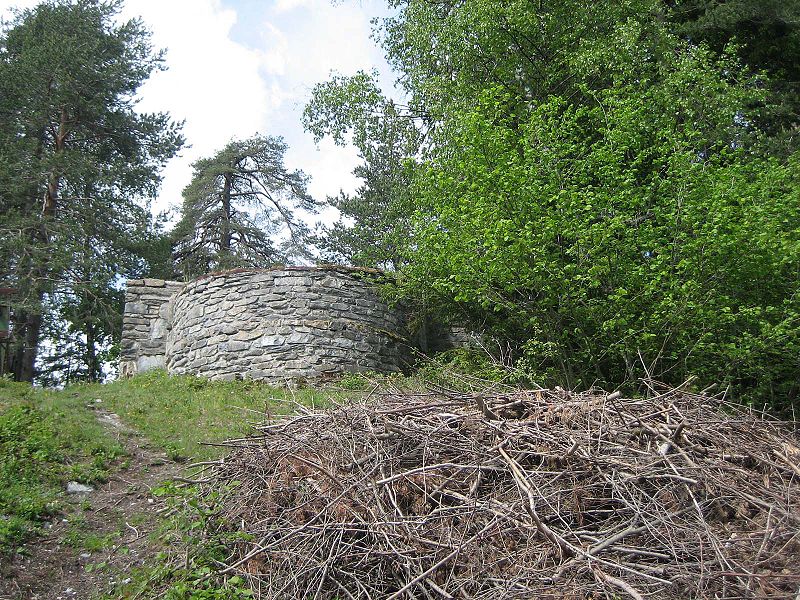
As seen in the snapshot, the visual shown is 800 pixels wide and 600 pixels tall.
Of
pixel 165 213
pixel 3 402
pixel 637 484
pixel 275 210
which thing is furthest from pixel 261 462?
pixel 275 210

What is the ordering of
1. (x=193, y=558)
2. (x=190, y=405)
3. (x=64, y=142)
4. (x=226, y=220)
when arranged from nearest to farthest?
1. (x=193, y=558)
2. (x=190, y=405)
3. (x=64, y=142)
4. (x=226, y=220)

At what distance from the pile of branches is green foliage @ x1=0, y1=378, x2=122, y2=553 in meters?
1.70

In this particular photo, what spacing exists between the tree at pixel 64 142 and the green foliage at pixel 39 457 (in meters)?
8.61

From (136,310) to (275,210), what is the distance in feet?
29.4

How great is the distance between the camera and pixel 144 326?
1356cm

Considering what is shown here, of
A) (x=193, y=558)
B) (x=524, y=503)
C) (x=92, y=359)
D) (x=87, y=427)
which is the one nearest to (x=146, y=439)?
(x=87, y=427)

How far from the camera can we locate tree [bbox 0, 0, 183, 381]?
53.9 feet

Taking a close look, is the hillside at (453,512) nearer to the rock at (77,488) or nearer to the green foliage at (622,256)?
the rock at (77,488)

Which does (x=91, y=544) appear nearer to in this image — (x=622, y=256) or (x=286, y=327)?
(x=286, y=327)

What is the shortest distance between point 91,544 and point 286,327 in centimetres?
625

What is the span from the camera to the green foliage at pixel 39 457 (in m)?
5.50

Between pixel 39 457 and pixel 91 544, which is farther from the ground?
pixel 39 457

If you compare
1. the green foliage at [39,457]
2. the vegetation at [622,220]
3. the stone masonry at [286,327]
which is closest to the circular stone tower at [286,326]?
the stone masonry at [286,327]

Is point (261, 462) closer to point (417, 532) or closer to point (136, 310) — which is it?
point (417, 532)
